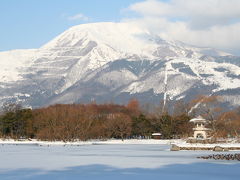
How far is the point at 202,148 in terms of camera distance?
56125 millimetres

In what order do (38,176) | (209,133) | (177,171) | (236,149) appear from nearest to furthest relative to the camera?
(38,176)
(177,171)
(236,149)
(209,133)

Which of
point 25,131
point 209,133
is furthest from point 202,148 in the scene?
point 25,131

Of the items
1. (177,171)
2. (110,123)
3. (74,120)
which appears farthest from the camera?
(110,123)

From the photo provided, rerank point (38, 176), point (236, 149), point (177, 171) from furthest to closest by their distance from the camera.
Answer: point (236, 149), point (177, 171), point (38, 176)

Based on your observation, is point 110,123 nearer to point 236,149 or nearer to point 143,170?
point 236,149

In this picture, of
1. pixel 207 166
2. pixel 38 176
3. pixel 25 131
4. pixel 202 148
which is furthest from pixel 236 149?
pixel 25 131

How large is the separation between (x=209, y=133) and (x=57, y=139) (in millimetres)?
29595

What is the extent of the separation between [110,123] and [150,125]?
916 cm

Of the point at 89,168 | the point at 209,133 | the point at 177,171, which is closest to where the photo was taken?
the point at 177,171

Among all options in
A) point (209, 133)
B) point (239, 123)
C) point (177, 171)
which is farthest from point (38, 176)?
point (239, 123)

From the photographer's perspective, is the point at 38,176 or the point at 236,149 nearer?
the point at 38,176

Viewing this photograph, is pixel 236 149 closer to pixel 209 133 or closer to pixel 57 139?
pixel 209 133

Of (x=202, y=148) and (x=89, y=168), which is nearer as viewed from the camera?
(x=89, y=168)

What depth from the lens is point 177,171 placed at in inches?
1113
